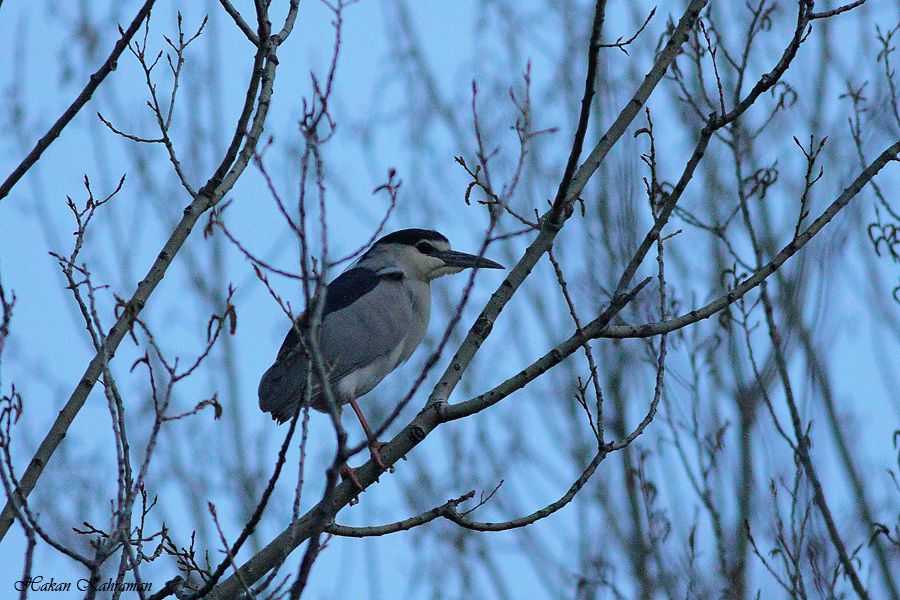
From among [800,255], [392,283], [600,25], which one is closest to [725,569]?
[800,255]

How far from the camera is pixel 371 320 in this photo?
4926mm

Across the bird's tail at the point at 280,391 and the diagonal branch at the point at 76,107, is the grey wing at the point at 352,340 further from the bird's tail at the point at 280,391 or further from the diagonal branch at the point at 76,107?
the diagonal branch at the point at 76,107

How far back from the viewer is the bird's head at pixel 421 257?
5.41 metres

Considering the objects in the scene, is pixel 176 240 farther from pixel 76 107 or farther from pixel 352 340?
pixel 352 340

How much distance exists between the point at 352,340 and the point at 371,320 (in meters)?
0.18

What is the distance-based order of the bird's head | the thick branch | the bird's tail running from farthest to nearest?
the bird's head → the bird's tail → the thick branch

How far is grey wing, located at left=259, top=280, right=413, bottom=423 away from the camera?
4.45 metres

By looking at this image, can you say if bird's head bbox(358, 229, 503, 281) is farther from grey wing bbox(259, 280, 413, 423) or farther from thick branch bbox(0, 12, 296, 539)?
thick branch bbox(0, 12, 296, 539)

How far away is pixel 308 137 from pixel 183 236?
68cm

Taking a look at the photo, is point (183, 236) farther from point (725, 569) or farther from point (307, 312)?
point (725, 569)

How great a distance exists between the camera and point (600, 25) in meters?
2.64

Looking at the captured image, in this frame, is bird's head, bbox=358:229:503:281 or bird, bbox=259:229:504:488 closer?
bird, bbox=259:229:504:488

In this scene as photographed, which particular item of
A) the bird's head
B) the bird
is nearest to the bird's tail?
the bird

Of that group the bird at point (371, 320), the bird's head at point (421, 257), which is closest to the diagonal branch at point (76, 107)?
the bird at point (371, 320)
